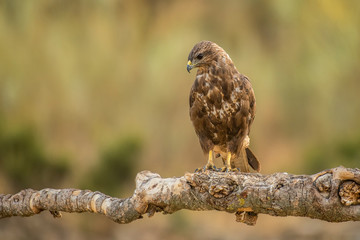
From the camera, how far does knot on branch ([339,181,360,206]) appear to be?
257cm

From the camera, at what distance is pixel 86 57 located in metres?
10.7

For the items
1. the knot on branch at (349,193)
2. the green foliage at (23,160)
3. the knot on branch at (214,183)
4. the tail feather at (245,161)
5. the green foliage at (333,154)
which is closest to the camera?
the knot on branch at (349,193)

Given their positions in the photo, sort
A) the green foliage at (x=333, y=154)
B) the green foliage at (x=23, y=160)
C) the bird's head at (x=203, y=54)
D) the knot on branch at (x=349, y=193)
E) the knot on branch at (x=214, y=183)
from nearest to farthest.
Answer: the knot on branch at (x=349, y=193)
the knot on branch at (x=214, y=183)
the bird's head at (x=203, y=54)
the green foliage at (x=23, y=160)
the green foliage at (x=333, y=154)

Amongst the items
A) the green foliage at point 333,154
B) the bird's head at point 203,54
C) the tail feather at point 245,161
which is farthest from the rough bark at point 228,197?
the green foliage at point 333,154

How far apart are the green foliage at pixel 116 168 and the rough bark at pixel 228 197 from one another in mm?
6235

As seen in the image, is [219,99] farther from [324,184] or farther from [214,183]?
[324,184]

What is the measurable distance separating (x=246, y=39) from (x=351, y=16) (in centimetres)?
216

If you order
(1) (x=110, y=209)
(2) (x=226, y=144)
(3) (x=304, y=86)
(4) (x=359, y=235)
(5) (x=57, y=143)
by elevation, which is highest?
(3) (x=304, y=86)

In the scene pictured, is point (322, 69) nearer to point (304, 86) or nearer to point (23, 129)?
point (304, 86)

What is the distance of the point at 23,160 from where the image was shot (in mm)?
9875

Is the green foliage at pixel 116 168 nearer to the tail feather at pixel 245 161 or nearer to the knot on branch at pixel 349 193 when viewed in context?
the tail feather at pixel 245 161

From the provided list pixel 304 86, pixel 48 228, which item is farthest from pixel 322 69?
pixel 48 228

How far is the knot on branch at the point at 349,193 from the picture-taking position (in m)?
2.57

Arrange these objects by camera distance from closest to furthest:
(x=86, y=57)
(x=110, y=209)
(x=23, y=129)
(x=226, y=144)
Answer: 1. (x=110, y=209)
2. (x=226, y=144)
3. (x=23, y=129)
4. (x=86, y=57)
